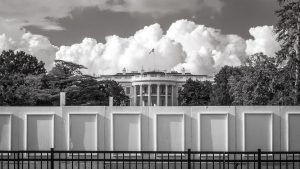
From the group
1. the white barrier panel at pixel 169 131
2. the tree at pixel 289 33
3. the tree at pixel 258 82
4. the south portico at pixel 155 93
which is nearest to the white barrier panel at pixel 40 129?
the white barrier panel at pixel 169 131

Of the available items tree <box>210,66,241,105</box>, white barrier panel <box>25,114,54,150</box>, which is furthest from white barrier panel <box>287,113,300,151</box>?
tree <box>210,66,241,105</box>

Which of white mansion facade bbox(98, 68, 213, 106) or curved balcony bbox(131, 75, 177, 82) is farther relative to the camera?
white mansion facade bbox(98, 68, 213, 106)

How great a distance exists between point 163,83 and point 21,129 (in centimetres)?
13018

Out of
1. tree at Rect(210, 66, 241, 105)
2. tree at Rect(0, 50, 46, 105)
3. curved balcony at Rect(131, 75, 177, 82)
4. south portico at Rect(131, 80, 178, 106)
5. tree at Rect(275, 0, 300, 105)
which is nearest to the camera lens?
tree at Rect(275, 0, 300, 105)

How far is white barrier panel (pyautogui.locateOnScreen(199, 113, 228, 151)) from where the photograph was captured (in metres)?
17.0

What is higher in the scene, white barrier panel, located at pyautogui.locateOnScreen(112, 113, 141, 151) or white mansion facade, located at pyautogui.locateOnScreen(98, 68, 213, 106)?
white mansion facade, located at pyautogui.locateOnScreen(98, 68, 213, 106)

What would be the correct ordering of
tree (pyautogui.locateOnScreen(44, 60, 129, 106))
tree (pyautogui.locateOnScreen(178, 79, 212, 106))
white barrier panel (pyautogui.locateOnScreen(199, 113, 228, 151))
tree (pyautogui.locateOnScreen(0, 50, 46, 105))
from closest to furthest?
white barrier panel (pyautogui.locateOnScreen(199, 113, 228, 151))
tree (pyautogui.locateOnScreen(0, 50, 46, 105))
tree (pyautogui.locateOnScreen(44, 60, 129, 106))
tree (pyautogui.locateOnScreen(178, 79, 212, 106))

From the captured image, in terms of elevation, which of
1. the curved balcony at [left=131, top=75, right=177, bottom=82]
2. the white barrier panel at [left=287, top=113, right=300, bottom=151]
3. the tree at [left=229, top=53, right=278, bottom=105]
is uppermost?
the curved balcony at [left=131, top=75, right=177, bottom=82]

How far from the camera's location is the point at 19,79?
6122 centimetres

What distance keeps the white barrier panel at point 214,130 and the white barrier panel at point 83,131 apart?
13.4 ft

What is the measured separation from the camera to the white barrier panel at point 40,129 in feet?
56.9

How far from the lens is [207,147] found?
17.1 meters

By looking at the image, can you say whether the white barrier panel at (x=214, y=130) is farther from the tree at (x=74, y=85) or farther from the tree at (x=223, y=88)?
the tree at (x=223, y=88)

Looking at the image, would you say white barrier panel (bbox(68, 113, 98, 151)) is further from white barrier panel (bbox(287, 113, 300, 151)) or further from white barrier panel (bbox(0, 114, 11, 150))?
white barrier panel (bbox(287, 113, 300, 151))
